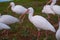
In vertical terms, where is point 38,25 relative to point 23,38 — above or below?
above

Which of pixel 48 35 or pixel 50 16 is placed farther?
pixel 50 16

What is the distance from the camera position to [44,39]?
310 inches

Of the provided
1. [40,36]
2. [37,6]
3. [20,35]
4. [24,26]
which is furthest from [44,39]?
[37,6]

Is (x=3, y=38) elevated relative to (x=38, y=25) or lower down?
lower down

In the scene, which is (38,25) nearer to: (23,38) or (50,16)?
(23,38)

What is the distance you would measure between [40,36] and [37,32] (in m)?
0.34

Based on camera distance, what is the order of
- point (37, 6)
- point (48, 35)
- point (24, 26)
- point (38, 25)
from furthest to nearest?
point (37, 6), point (24, 26), point (48, 35), point (38, 25)

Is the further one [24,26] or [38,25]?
[24,26]

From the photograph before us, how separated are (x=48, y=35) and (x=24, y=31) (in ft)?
2.92

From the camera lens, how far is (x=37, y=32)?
28.1 feet

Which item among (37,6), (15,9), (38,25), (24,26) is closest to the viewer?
(38,25)

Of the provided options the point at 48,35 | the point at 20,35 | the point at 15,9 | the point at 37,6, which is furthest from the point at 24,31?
the point at 37,6

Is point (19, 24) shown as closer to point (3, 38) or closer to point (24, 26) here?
point (24, 26)

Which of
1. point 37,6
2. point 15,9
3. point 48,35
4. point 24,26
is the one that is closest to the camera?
point 48,35
